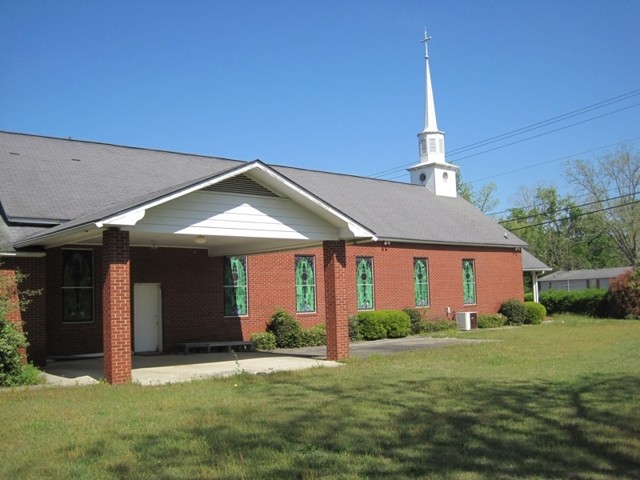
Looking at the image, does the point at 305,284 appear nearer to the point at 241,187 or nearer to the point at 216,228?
the point at 241,187

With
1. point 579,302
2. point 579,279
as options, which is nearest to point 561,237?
point 579,279

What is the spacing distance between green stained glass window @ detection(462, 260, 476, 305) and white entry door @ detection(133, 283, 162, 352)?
1644 cm

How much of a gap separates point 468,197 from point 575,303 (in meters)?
36.7

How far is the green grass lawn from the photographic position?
6.71 meters

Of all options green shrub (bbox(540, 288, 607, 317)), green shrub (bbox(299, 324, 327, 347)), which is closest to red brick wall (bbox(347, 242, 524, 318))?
green shrub (bbox(299, 324, 327, 347))

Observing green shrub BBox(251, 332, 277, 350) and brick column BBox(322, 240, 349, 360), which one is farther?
green shrub BBox(251, 332, 277, 350)

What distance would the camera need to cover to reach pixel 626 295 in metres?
34.8

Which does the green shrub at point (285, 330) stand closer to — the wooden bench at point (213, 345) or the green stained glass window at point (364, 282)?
the wooden bench at point (213, 345)

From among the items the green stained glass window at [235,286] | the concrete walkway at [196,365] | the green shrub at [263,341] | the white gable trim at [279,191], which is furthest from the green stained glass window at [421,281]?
the white gable trim at [279,191]

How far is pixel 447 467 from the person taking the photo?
656 centimetres

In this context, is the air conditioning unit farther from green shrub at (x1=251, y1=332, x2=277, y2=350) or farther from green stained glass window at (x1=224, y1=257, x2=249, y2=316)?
green stained glass window at (x1=224, y1=257, x2=249, y2=316)

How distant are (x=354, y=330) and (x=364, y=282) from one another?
2.82 m

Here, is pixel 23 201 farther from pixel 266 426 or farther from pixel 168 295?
pixel 266 426

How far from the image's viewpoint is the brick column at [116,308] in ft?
43.3
